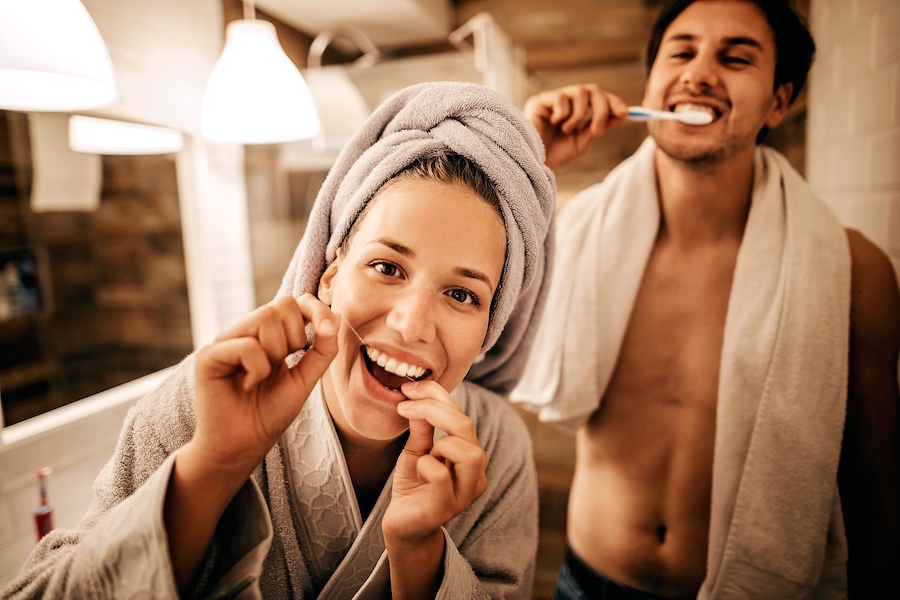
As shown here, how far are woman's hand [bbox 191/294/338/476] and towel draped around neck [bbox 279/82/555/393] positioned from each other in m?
0.16

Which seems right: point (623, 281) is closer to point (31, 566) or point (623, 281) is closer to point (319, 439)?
point (319, 439)

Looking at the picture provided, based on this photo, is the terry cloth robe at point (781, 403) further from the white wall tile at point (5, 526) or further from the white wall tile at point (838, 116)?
the white wall tile at point (5, 526)

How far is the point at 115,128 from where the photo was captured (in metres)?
1.04

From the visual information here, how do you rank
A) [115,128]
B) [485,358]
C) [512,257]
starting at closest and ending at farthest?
[512,257], [485,358], [115,128]

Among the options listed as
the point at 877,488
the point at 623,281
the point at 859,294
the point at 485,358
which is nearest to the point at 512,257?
the point at 485,358

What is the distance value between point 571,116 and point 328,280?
2.05 feet

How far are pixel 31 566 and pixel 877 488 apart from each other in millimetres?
1311

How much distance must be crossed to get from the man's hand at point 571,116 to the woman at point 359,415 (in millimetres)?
349

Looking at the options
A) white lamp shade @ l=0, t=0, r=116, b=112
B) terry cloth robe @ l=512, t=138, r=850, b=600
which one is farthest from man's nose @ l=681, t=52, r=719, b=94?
white lamp shade @ l=0, t=0, r=116, b=112

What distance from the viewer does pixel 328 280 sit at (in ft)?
2.14

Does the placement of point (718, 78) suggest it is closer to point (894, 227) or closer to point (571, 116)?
point (571, 116)

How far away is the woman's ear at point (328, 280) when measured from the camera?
0.64 m

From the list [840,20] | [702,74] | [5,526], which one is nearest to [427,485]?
[5,526]

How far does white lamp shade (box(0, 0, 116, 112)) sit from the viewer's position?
0.54 meters
